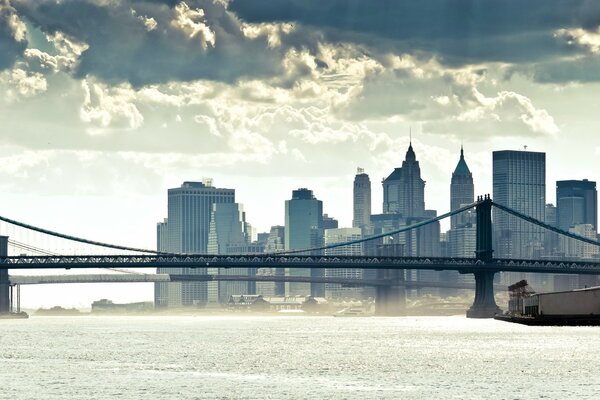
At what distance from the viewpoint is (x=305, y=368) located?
91.9m

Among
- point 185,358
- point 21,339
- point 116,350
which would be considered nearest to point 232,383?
point 185,358

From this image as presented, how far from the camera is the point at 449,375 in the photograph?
8625 centimetres

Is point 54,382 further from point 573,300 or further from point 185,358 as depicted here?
point 573,300

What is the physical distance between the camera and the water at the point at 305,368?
7512 centimetres

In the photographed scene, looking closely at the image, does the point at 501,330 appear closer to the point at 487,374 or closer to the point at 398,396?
the point at 487,374

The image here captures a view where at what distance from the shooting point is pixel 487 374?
285 ft

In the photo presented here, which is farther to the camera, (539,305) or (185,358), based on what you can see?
(539,305)

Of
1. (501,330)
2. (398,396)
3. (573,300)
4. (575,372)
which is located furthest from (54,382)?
(573,300)

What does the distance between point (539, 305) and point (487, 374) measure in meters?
89.4

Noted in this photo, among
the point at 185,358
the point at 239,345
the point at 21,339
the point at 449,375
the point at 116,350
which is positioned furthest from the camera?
the point at 21,339

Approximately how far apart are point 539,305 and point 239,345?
57.3 m

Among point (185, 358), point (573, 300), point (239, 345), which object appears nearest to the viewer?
point (185, 358)

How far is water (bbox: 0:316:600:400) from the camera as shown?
7512cm

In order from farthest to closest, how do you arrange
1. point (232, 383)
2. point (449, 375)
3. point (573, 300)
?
point (573, 300) → point (449, 375) → point (232, 383)
